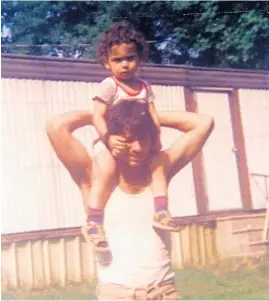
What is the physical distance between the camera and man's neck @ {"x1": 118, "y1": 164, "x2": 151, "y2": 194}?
5.27 meters

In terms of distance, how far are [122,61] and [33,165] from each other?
1169mm

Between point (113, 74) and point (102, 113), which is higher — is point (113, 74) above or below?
above

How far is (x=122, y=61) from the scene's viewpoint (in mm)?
5258

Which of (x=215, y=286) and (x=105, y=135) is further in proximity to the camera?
(x=215, y=286)

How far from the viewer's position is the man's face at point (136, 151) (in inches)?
206

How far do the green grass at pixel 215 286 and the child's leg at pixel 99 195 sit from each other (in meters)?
0.42

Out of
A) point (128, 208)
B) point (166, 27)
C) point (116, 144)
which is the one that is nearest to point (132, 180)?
point (128, 208)

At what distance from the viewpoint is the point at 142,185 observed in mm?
5270

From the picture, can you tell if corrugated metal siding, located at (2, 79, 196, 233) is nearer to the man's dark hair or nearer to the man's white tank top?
the man's dark hair

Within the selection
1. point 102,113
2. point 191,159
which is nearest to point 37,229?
point 102,113

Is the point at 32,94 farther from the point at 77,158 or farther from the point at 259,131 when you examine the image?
the point at 259,131

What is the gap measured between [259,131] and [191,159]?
75 centimetres

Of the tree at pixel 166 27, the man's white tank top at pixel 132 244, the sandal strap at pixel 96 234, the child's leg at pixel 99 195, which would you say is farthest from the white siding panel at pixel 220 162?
the sandal strap at pixel 96 234

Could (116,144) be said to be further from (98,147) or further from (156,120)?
(156,120)
